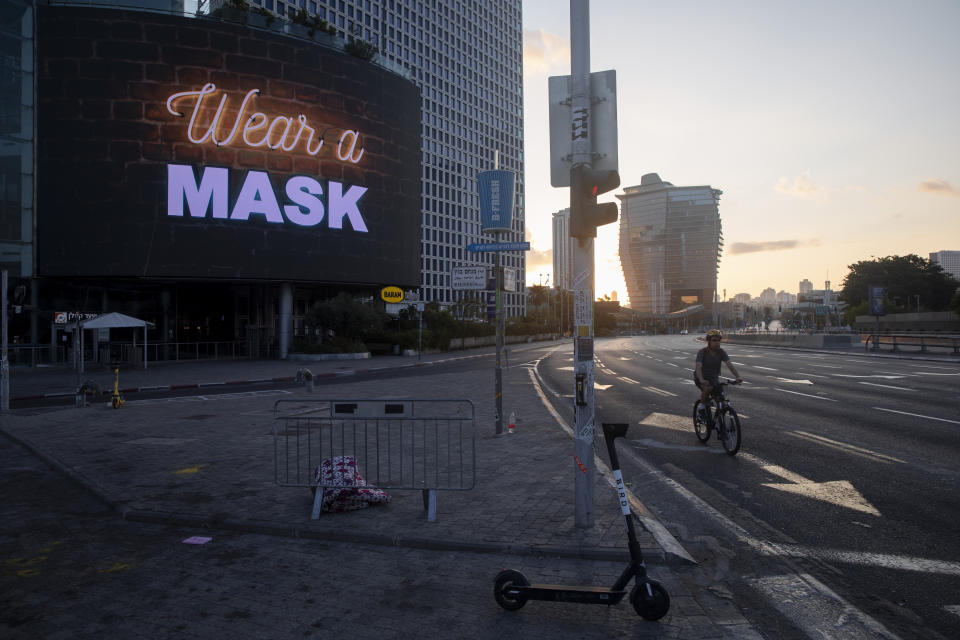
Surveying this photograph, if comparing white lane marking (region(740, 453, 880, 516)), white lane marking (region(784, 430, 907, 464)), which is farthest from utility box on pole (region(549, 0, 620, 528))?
white lane marking (region(784, 430, 907, 464))

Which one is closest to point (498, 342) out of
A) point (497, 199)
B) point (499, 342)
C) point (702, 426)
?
point (499, 342)

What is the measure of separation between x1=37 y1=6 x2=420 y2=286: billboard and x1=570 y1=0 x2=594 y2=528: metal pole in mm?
35143

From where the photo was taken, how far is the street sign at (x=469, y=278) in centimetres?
1155

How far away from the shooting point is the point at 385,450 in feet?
29.8

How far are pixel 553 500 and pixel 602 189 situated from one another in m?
3.27

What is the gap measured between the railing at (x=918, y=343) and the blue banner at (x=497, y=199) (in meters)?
33.1

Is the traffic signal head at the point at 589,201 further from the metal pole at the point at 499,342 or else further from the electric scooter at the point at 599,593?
the metal pole at the point at 499,342

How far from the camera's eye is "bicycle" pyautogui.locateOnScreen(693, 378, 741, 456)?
850cm

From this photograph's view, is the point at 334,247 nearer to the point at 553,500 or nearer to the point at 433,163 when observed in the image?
the point at 553,500

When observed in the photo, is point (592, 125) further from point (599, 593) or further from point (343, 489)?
point (343, 489)

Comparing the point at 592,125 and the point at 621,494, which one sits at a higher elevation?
the point at 592,125

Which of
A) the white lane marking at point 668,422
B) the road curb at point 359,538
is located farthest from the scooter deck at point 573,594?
the white lane marking at point 668,422

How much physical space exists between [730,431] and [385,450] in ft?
17.4

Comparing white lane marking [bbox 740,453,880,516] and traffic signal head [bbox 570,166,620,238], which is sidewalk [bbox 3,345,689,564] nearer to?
white lane marking [bbox 740,453,880,516]
